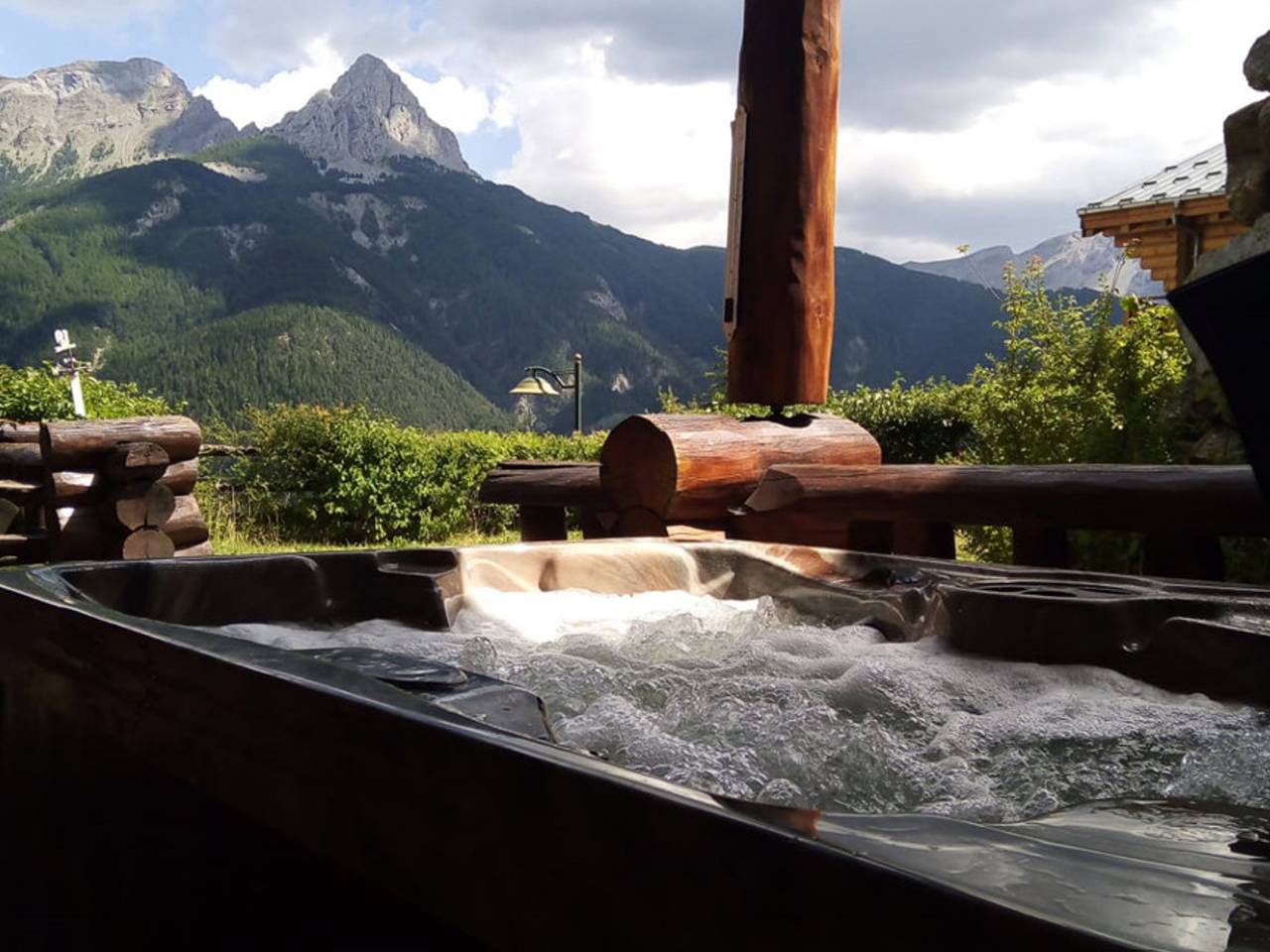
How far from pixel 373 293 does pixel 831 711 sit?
85771 mm

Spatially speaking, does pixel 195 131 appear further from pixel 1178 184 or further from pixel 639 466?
pixel 639 466

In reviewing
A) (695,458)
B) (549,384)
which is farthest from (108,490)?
(549,384)

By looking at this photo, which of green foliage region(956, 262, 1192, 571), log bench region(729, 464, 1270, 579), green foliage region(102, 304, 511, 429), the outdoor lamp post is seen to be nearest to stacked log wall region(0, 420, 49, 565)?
log bench region(729, 464, 1270, 579)

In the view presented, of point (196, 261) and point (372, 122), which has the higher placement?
point (372, 122)

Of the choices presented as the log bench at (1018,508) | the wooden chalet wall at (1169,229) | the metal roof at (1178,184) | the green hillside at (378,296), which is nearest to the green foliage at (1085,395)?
the log bench at (1018,508)

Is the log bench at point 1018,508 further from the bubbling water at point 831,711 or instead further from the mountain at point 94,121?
the mountain at point 94,121

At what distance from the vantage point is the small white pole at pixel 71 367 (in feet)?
25.8

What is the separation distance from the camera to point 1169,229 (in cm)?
909

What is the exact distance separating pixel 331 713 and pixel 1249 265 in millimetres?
877

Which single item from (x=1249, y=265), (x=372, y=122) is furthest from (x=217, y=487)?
(x=372, y=122)

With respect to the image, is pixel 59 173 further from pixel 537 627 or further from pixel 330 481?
pixel 537 627

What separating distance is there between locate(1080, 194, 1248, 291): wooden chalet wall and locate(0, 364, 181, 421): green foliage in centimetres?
784

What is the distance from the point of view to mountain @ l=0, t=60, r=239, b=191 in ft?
425

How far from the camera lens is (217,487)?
391 inches
